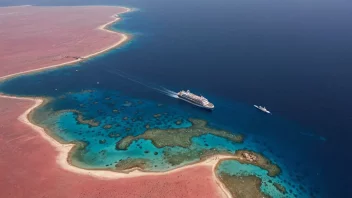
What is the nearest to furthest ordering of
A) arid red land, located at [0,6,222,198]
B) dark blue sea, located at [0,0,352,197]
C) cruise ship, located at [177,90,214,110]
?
arid red land, located at [0,6,222,198]
dark blue sea, located at [0,0,352,197]
cruise ship, located at [177,90,214,110]

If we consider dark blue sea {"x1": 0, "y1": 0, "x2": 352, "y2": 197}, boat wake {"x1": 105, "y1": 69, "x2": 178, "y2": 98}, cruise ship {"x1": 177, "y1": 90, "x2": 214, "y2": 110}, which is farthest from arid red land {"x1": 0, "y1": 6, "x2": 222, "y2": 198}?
boat wake {"x1": 105, "y1": 69, "x2": 178, "y2": 98}

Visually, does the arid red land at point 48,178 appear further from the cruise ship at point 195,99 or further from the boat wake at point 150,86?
the boat wake at point 150,86

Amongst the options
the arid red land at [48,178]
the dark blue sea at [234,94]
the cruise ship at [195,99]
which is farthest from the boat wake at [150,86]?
the arid red land at [48,178]

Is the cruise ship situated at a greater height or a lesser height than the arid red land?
greater

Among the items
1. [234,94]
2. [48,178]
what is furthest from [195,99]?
[48,178]

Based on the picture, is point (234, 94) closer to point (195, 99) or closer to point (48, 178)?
point (195, 99)

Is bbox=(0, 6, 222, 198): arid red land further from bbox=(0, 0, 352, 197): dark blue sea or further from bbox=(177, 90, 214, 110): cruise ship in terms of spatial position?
bbox=(177, 90, 214, 110): cruise ship

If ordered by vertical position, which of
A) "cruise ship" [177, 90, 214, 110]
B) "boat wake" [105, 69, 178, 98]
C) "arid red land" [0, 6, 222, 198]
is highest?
"cruise ship" [177, 90, 214, 110]
